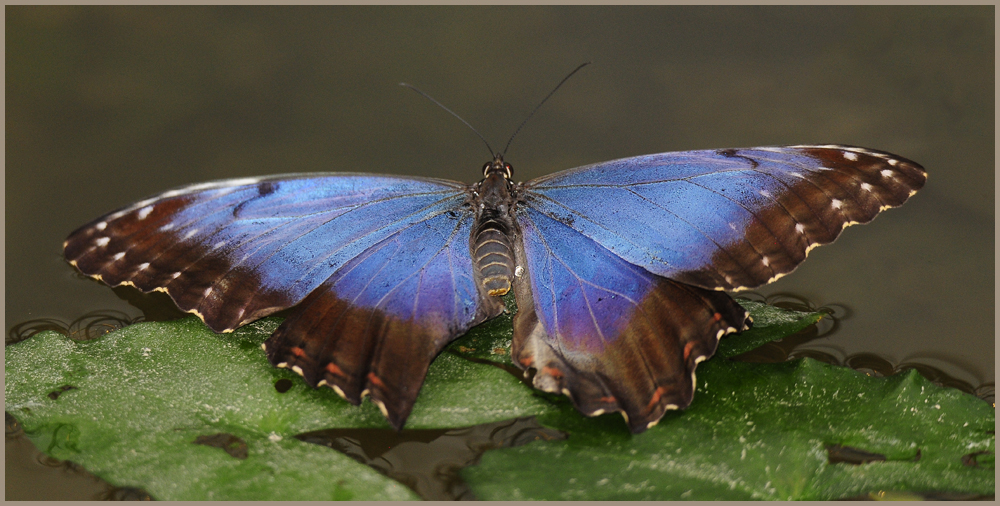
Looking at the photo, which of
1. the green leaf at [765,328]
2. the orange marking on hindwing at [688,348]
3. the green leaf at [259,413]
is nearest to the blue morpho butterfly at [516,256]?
the orange marking on hindwing at [688,348]

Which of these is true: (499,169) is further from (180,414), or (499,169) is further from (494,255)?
(180,414)

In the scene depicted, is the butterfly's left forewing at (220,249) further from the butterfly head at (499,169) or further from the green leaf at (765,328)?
the green leaf at (765,328)

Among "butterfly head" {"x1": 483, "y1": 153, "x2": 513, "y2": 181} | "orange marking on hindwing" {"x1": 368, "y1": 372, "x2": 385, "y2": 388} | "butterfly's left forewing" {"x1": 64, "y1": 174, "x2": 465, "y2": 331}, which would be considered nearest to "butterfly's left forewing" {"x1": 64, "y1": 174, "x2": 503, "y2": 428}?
"butterfly's left forewing" {"x1": 64, "y1": 174, "x2": 465, "y2": 331}

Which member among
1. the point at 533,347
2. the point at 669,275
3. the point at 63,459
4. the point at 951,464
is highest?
the point at 669,275

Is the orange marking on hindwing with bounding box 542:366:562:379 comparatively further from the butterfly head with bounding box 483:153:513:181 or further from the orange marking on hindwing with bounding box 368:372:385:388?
the butterfly head with bounding box 483:153:513:181

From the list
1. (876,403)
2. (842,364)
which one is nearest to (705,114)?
(842,364)

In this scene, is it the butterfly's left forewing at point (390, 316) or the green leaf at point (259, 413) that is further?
the butterfly's left forewing at point (390, 316)

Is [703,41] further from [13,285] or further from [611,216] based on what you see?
[13,285]

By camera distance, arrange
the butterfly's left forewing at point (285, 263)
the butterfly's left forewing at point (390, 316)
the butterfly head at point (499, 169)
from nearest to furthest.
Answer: the butterfly's left forewing at point (390, 316) → the butterfly's left forewing at point (285, 263) → the butterfly head at point (499, 169)
